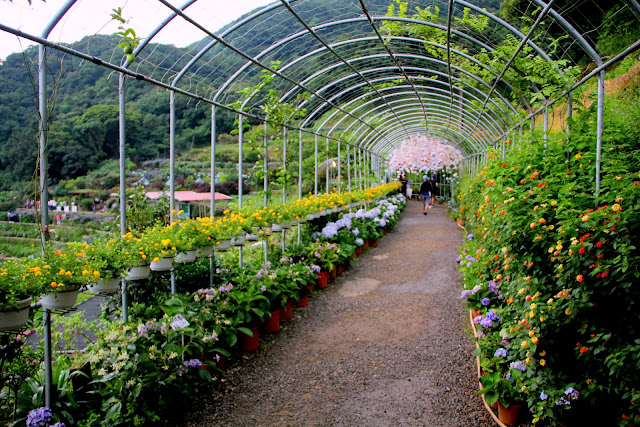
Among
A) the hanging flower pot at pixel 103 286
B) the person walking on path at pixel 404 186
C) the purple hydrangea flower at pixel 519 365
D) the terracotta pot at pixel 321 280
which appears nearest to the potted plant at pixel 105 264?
the hanging flower pot at pixel 103 286

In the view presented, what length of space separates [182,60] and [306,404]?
340 centimetres

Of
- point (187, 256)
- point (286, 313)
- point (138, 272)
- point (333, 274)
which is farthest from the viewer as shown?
point (333, 274)

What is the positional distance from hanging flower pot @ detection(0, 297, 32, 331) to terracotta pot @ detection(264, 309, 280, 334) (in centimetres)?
275

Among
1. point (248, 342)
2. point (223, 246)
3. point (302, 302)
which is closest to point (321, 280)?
point (302, 302)

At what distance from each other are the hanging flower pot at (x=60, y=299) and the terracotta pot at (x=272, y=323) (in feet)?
7.97

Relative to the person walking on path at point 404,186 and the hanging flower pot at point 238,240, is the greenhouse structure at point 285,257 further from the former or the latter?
the person walking on path at point 404,186

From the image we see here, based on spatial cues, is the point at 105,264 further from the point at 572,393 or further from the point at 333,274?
the point at 333,274

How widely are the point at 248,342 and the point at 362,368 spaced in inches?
44.1

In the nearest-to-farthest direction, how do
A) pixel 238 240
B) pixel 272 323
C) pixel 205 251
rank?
pixel 205 251, pixel 272 323, pixel 238 240

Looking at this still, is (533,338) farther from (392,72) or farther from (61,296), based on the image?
(392,72)

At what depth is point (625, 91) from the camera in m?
4.80

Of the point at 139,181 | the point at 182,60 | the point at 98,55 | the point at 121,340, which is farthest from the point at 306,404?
the point at 182,60

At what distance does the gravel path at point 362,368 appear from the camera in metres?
3.33

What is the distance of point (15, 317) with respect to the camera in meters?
2.37
